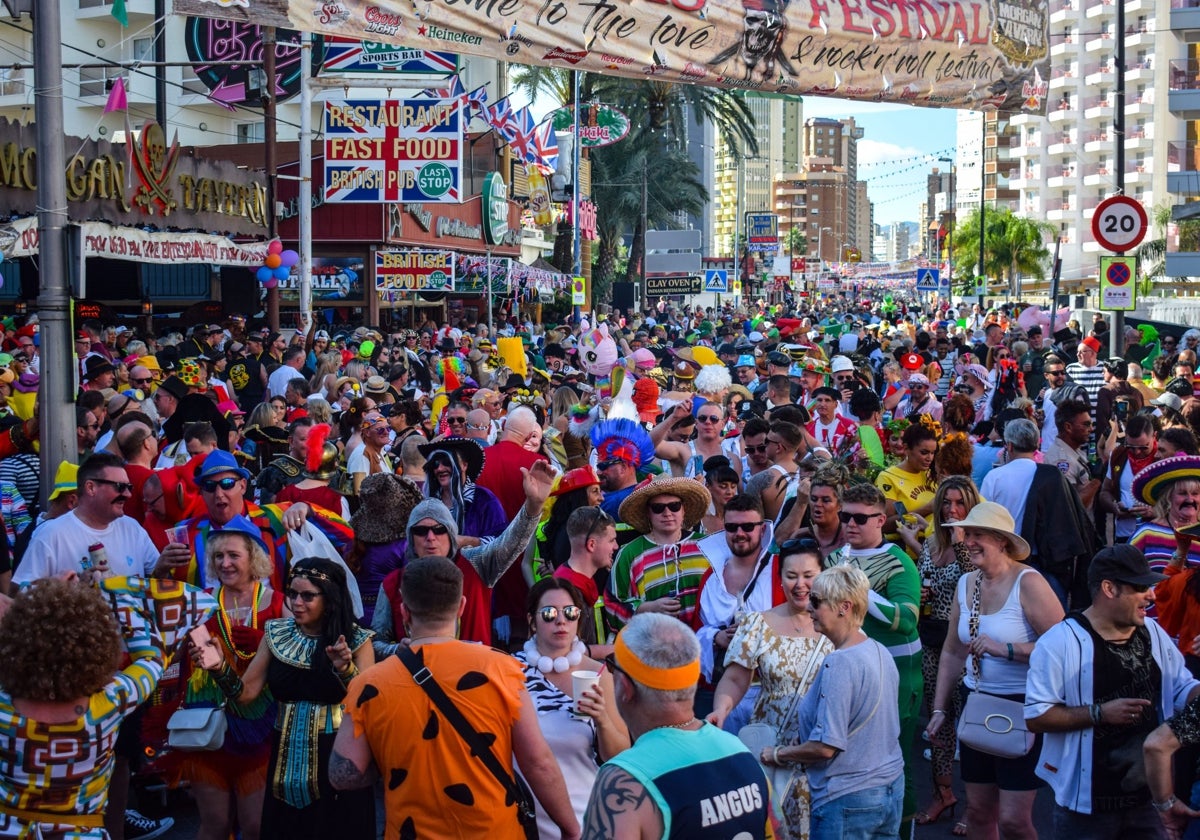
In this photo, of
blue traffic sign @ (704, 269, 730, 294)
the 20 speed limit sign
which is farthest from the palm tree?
the 20 speed limit sign

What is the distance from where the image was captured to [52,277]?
25.2 ft

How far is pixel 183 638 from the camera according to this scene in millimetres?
5297

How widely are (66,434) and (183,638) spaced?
9.65 feet

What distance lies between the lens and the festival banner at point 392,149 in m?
23.3

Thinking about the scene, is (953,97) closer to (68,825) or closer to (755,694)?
(755,694)

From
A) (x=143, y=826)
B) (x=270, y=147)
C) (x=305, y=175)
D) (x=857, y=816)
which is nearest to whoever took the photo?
(x=857, y=816)

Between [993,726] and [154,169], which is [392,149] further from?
[993,726]

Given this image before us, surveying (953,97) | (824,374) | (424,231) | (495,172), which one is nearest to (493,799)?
(953,97)

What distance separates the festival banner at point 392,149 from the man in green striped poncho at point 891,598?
18695 mm

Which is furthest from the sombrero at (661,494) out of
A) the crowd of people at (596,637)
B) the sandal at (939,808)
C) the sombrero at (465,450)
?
the sandal at (939,808)

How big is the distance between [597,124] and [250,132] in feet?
72.9

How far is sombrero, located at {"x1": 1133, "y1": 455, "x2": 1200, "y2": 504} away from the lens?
656 cm

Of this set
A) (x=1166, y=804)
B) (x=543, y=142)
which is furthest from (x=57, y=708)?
(x=543, y=142)

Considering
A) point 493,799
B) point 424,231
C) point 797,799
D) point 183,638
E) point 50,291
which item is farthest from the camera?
point 424,231
